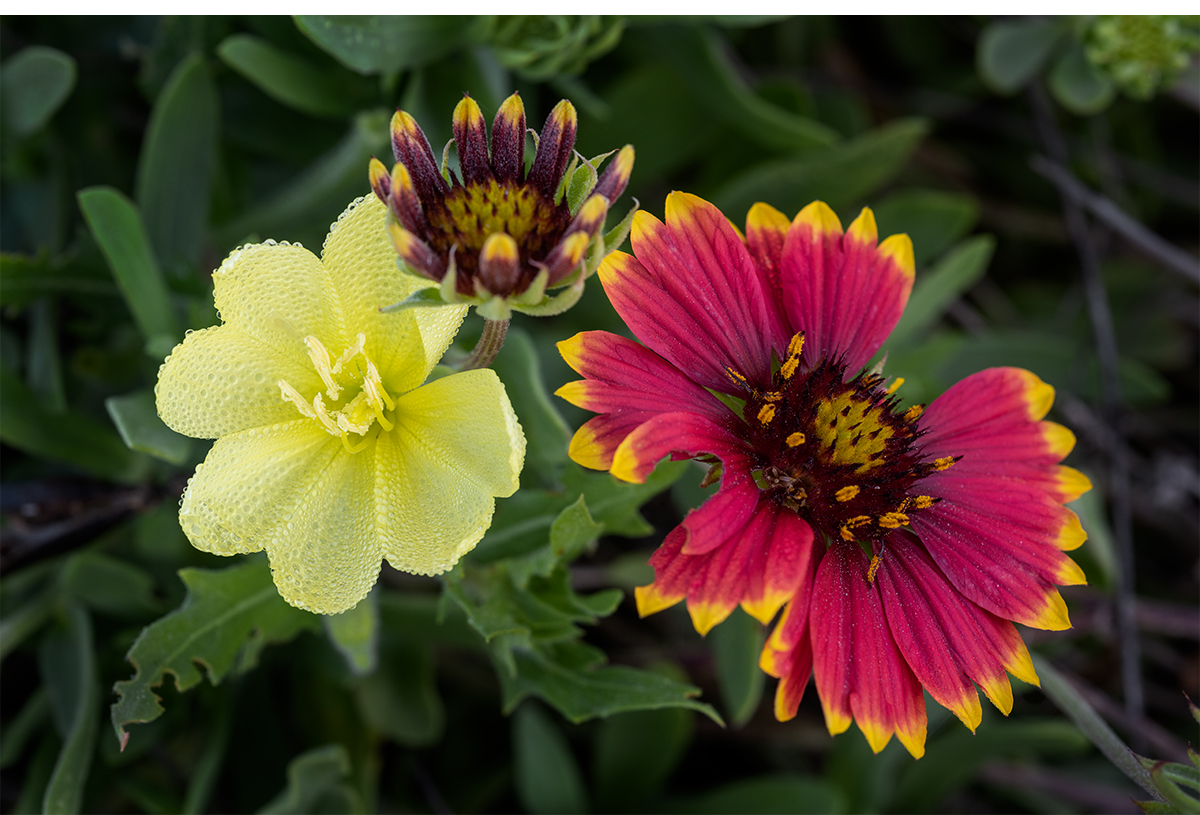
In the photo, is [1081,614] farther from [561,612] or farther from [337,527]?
[337,527]

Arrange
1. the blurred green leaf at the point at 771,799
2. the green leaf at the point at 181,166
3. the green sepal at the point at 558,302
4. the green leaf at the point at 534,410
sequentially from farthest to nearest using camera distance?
the blurred green leaf at the point at 771,799 < the green leaf at the point at 181,166 < the green leaf at the point at 534,410 < the green sepal at the point at 558,302

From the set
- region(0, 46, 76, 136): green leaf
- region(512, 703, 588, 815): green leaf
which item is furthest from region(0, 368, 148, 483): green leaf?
region(512, 703, 588, 815): green leaf

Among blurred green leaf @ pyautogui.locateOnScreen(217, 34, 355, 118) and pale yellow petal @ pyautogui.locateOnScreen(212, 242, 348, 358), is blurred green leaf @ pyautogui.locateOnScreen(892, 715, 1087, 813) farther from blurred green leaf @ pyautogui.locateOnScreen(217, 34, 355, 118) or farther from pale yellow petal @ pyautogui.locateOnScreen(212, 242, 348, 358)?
blurred green leaf @ pyautogui.locateOnScreen(217, 34, 355, 118)

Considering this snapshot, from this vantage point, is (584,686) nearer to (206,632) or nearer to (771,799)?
(206,632)

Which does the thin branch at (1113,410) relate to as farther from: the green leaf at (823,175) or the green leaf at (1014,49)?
the green leaf at (823,175)

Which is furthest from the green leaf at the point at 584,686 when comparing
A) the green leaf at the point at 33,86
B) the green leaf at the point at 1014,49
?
the green leaf at the point at 1014,49

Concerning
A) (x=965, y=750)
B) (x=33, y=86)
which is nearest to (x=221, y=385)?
(x=33, y=86)
